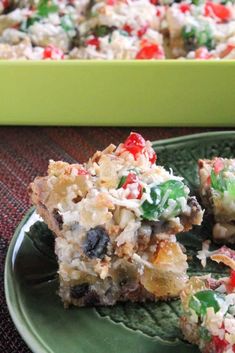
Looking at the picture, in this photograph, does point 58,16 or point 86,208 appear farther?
point 58,16

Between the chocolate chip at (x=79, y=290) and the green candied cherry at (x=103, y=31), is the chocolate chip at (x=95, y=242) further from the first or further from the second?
the green candied cherry at (x=103, y=31)

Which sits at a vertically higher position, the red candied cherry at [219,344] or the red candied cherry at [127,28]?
the red candied cherry at [127,28]

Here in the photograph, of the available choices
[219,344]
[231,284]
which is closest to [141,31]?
[231,284]

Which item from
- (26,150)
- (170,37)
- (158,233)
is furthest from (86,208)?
(170,37)

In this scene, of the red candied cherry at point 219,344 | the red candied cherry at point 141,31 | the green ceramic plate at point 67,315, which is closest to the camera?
the red candied cherry at point 219,344

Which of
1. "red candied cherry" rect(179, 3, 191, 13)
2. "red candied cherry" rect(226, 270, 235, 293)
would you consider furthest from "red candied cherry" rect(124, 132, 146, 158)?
"red candied cherry" rect(179, 3, 191, 13)

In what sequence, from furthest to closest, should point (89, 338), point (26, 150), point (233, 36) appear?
point (233, 36) → point (26, 150) → point (89, 338)

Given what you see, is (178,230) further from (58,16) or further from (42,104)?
(58,16)

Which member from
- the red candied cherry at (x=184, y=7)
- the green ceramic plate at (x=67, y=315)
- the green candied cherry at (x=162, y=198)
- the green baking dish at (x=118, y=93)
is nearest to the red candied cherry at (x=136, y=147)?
the green candied cherry at (x=162, y=198)
